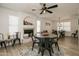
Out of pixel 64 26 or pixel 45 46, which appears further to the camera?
pixel 64 26

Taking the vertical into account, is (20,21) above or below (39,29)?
above

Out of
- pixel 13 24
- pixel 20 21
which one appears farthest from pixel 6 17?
pixel 20 21

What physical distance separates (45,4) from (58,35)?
31.9 inches

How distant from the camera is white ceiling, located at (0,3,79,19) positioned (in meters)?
2.07

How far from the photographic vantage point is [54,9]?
2156mm

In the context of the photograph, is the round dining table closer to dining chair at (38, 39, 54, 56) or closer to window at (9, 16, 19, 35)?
dining chair at (38, 39, 54, 56)

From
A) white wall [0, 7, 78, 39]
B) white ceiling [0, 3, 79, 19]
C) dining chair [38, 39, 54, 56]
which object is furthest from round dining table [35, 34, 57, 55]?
white ceiling [0, 3, 79, 19]

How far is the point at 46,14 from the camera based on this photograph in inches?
87.4

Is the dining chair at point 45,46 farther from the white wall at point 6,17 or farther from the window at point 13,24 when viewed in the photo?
the window at point 13,24

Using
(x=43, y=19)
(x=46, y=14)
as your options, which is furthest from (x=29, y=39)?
(x=46, y=14)

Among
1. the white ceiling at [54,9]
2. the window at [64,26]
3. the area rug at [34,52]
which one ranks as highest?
the white ceiling at [54,9]

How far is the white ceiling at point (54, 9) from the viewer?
2.07 meters

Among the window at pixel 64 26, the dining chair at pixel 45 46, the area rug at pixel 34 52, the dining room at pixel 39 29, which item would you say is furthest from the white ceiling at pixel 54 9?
the area rug at pixel 34 52

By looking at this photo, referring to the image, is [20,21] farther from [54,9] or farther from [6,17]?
[54,9]
